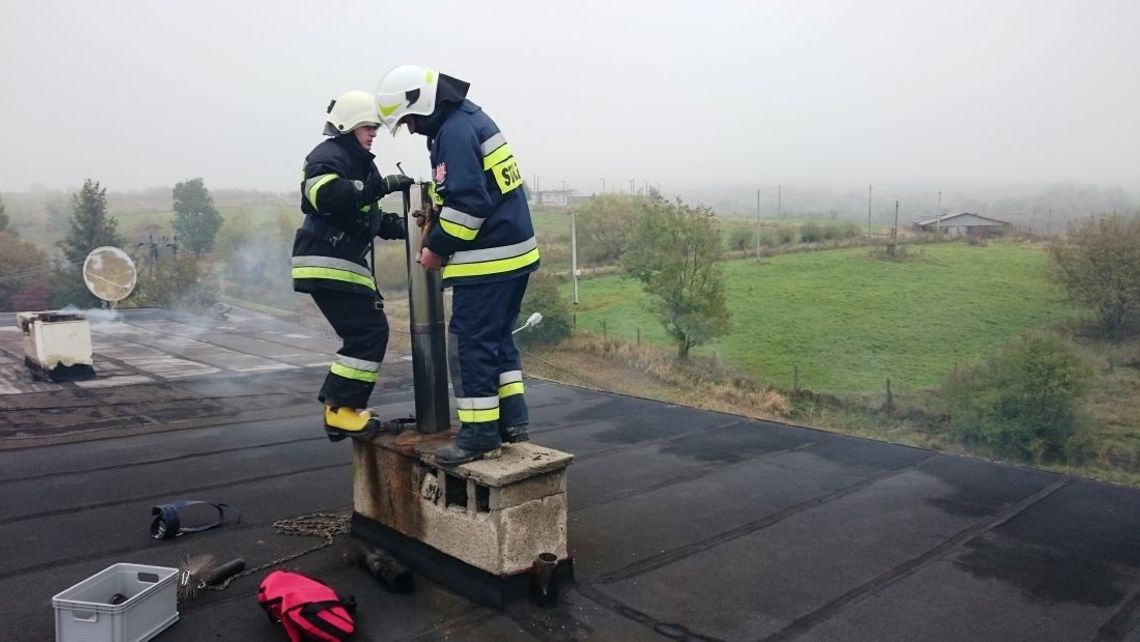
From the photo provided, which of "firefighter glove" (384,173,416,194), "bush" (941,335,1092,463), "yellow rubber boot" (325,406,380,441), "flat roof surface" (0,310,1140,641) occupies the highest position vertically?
"firefighter glove" (384,173,416,194)

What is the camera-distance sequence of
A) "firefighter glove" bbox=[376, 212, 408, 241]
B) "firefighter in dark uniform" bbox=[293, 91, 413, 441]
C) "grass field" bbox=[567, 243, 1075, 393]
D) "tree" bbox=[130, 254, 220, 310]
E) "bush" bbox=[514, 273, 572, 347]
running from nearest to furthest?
"firefighter in dark uniform" bbox=[293, 91, 413, 441]
"firefighter glove" bbox=[376, 212, 408, 241]
"grass field" bbox=[567, 243, 1075, 393]
"bush" bbox=[514, 273, 572, 347]
"tree" bbox=[130, 254, 220, 310]

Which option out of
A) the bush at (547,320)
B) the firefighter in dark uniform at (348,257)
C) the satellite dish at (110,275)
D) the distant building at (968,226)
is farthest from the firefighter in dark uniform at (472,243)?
the distant building at (968,226)

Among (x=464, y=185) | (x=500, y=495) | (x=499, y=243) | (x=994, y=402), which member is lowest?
(x=994, y=402)

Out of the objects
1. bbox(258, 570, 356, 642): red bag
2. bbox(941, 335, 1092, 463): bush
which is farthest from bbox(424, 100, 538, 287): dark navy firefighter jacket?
bbox(941, 335, 1092, 463): bush

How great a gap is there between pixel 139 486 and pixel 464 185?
387 centimetres

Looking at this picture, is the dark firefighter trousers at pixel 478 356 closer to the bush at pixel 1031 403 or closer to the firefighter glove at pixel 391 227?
the firefighter glove at pixel 391 227

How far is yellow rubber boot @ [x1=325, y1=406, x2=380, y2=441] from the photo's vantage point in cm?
452

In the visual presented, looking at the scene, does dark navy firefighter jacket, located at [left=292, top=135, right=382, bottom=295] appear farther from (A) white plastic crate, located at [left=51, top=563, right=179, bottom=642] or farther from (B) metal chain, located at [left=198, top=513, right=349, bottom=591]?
(A) white plastic crate, located at [left=51, top=563, right=179, bottom=642]

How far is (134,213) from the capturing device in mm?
38125

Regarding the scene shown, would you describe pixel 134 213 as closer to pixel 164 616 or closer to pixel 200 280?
pixel 200 280

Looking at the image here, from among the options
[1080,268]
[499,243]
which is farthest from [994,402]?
[499,243]

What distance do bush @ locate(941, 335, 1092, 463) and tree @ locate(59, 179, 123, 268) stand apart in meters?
30.9

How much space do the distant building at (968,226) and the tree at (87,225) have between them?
3001cm

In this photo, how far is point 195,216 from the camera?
30922 mm
